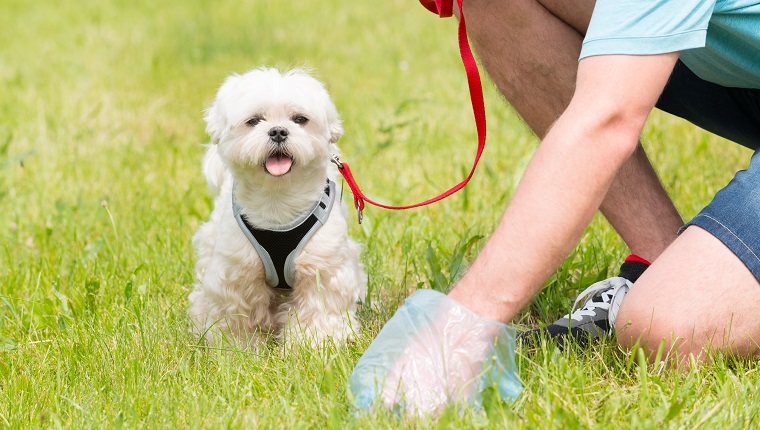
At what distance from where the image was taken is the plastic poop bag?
1.91 m

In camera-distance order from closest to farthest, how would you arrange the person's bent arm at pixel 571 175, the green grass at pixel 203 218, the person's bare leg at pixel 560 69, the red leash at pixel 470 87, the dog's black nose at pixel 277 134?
the person's bent arm at pixel 571 175 < the green grass at pixel 203 218 < the red leash at pixel 470 87 < the dog's black nose at pixel 277 134 < the person's bare leg at pixel 560 69

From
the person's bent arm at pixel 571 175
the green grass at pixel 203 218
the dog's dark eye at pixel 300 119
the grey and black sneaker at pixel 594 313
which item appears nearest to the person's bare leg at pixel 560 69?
the grey and black sneaker at pixel 594 313

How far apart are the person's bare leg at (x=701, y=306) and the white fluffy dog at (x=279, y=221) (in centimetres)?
80

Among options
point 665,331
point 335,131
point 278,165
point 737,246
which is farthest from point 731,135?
point 278,165

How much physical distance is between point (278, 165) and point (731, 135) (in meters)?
1.29

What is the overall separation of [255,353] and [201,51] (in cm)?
482

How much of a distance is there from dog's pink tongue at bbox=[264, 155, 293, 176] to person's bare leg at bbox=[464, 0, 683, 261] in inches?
28.2

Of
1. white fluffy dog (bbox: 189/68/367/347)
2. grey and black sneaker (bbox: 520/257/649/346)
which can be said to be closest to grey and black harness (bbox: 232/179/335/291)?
white fluffy dog (bbox: 189/68/367/347)

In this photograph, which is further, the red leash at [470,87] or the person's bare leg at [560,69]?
the person's bare leg at [560,69]

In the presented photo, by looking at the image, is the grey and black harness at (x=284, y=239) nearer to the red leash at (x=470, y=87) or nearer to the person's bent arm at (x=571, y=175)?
the red leash at (x=470, y=87)

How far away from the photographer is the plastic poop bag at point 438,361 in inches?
75.0

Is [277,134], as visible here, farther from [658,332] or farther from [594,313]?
[658,332]

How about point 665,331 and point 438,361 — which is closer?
point 438,361

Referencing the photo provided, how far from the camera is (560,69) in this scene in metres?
2.75
